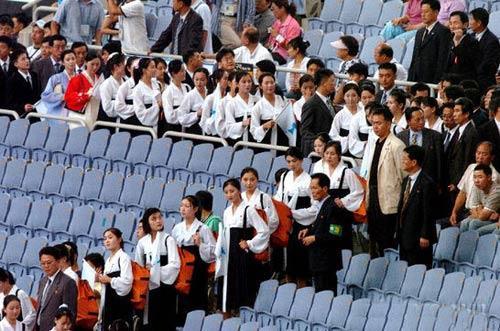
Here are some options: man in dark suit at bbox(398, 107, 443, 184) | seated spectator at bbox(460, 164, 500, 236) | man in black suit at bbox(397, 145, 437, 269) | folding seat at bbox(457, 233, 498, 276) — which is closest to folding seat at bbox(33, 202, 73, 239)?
man in dark suit at bbox(398, 107, 443, 184)

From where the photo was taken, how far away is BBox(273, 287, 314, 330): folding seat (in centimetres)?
1655

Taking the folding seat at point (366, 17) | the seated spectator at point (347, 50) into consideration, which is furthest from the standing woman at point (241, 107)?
the folding seat at point (366, 17)

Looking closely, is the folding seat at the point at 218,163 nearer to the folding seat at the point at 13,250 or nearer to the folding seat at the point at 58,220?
the folding seat at the point at 58,220

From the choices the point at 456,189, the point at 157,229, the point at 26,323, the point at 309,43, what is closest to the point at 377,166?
the point at 456,189

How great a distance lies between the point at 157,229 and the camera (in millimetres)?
17062

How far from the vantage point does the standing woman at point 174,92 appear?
19.9 metres

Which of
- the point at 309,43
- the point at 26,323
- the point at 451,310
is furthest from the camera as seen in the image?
the point at 309,43

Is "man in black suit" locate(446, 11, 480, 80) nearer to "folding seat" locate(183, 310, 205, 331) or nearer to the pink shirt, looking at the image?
the pink shirt

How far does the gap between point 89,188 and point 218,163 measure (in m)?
1.25

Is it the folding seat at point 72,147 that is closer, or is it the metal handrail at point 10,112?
the folding seat at point 72,147

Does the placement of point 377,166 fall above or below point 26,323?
above

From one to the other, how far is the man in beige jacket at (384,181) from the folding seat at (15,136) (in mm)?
4633

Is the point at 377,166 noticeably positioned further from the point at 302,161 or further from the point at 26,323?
the point at 26,323

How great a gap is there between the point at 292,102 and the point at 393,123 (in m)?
1.47
